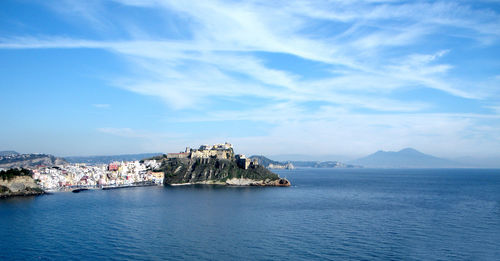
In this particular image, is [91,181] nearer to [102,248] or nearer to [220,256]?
[102,248]

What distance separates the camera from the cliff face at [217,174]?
110 m

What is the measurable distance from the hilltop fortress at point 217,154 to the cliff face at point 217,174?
208 centimetres

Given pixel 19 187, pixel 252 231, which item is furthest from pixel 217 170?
pixel 252 231

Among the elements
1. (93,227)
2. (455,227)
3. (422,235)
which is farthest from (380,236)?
(93,227)

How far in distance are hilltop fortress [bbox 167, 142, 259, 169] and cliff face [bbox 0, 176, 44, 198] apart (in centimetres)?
5374

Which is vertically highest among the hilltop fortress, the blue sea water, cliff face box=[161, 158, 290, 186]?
A: the hilltop fortress

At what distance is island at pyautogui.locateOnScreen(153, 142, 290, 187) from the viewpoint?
109875 millimetres

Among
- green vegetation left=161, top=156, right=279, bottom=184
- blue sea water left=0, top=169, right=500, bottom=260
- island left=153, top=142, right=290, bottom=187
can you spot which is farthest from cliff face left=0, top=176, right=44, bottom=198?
green vegetation left=161, top=156, right=279, bottom=184

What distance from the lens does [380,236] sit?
36844mm

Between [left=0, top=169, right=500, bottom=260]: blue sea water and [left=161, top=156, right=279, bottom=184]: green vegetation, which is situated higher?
[left=161, top=156, right=279, bottom=184]: green vegetation

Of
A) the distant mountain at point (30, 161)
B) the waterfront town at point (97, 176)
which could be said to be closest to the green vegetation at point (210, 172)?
the waterfront town at point (97, 176)

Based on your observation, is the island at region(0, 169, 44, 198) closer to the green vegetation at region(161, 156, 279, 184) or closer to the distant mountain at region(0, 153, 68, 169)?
the green vegetation at region(161, 156, 279, 184)

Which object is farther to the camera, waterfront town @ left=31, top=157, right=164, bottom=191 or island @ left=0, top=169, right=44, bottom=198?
waterfront town @ left=31, top=157, right=164, bottom=191

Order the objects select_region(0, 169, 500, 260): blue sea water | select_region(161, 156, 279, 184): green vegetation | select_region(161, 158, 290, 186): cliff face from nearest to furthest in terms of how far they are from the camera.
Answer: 1. select_region(0, 169, 500, 260): blue sea water
2. select_region(161, 158, 290, 186): cliff face
3. select_region(161, 156, 279, 184): green vegetation
